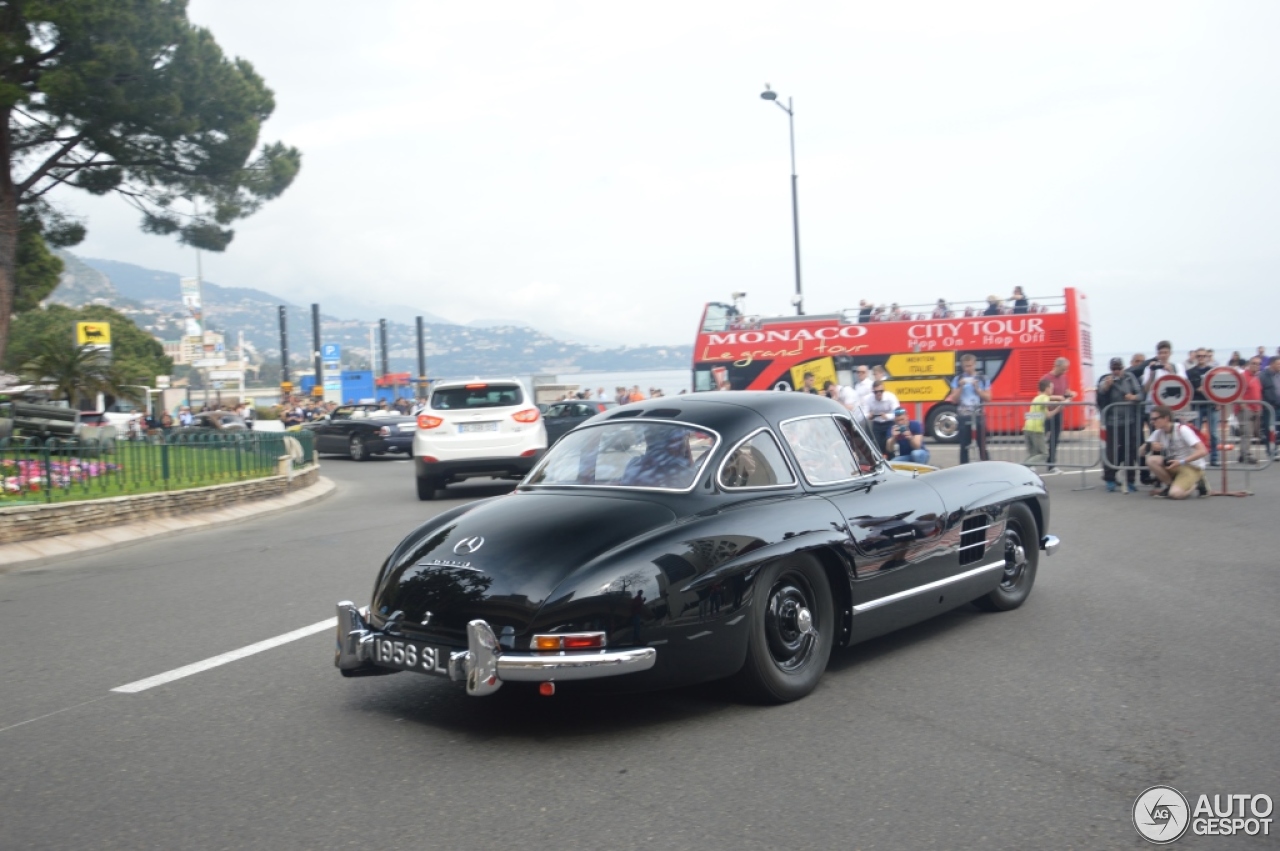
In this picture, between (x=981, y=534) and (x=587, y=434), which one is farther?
(x=981, y=534)

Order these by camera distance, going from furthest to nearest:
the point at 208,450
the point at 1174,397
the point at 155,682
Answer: the point at 208,450
the point at 1174,397
the point at 155,682

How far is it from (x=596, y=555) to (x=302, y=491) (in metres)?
15.3

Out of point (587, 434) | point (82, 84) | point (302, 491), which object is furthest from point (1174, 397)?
point (82, 84)

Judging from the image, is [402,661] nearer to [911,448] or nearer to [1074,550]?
[1074,550]

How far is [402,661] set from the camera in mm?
4883

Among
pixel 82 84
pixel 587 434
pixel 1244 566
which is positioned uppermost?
pixel 82 84

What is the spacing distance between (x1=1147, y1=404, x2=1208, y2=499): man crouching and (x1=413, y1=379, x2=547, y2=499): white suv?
818cm

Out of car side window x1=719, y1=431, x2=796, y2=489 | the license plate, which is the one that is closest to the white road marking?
the license plate

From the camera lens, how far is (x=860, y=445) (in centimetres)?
643

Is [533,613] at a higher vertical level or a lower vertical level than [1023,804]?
higher

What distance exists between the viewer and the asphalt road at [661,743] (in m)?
3.79

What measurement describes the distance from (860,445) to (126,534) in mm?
9677

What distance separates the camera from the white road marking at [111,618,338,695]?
5949 mm

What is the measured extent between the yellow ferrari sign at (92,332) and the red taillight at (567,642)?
25.6 metres
